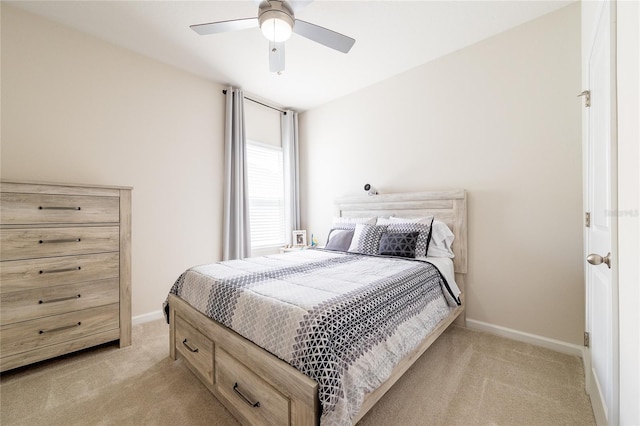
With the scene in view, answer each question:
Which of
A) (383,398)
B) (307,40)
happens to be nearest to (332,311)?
(383,398)

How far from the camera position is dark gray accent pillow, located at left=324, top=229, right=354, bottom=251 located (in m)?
2.85

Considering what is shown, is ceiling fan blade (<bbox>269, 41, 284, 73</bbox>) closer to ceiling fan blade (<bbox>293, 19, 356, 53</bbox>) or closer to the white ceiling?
ceiling fan blade (<bbox>293, 19, 356, 53</bbox>)

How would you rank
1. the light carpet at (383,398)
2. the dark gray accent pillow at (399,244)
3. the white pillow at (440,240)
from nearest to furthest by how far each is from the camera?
1. the light carpet at (383,398)
2. the dark gray accent pillow at (399,244)
3. the white pillow at (440,240)

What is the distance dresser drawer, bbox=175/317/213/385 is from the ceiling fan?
198 centimetres

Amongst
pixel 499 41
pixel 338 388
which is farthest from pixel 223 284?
pixel 499 41

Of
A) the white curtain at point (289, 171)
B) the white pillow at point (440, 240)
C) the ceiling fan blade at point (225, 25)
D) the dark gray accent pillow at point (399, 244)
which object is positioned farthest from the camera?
the white curtain at point (289, 171)

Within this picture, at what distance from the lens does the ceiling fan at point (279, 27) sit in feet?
5.25

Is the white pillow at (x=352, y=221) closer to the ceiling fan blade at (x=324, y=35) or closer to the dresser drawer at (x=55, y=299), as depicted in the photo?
the ceiling fan blade at (x=324, y=35)

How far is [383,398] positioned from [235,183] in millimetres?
2749

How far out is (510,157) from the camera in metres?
2.34

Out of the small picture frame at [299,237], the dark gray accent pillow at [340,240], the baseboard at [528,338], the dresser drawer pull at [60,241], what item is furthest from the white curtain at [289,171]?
the baseboard at [528,338]

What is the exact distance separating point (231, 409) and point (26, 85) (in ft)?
9.67

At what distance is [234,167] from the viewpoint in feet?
11.1

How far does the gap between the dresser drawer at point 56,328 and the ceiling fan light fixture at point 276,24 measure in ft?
7.83
